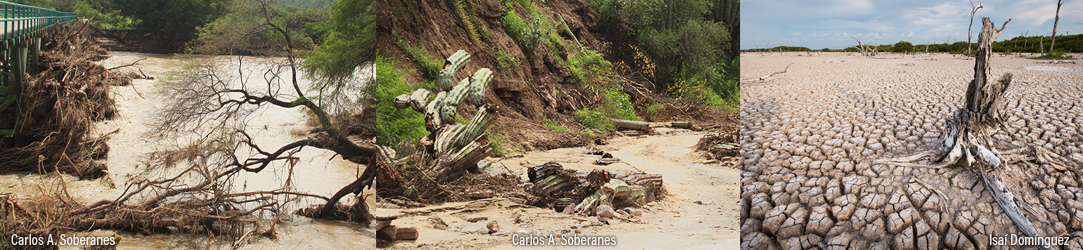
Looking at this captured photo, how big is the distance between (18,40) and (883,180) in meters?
6.77

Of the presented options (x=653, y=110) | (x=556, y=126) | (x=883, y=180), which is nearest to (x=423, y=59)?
(x=556, y=126)

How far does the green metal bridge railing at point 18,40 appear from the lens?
414cm

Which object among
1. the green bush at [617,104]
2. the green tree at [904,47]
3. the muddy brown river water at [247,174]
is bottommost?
the muddy brown river water at [247,174]

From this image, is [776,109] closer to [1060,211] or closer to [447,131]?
[1060,211]

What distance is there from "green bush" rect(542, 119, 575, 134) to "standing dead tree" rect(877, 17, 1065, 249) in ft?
7.49

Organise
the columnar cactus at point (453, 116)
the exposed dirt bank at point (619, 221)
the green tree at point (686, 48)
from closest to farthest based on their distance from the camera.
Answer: the exposed dirt bank at point (619, 221)
the columnar cactus at point (453, 116)
the green tree at point (686, 48)

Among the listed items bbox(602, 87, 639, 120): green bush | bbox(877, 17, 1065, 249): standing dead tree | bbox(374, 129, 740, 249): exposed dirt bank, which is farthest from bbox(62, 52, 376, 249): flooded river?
bbox(877, 17, 1065, 249): standing dead tree

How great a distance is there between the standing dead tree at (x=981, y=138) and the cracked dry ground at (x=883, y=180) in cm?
7

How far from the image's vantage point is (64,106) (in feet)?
15.1

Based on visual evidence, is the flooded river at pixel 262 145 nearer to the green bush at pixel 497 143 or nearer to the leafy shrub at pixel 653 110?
the green bush at pixel 497 143

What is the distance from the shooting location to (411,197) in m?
2.50

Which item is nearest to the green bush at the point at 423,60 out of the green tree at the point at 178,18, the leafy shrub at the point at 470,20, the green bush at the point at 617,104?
the leafy shrub at the point at 470,20

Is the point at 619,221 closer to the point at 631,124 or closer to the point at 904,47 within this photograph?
the point at 631,124

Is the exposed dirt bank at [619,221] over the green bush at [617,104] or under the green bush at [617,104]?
under
